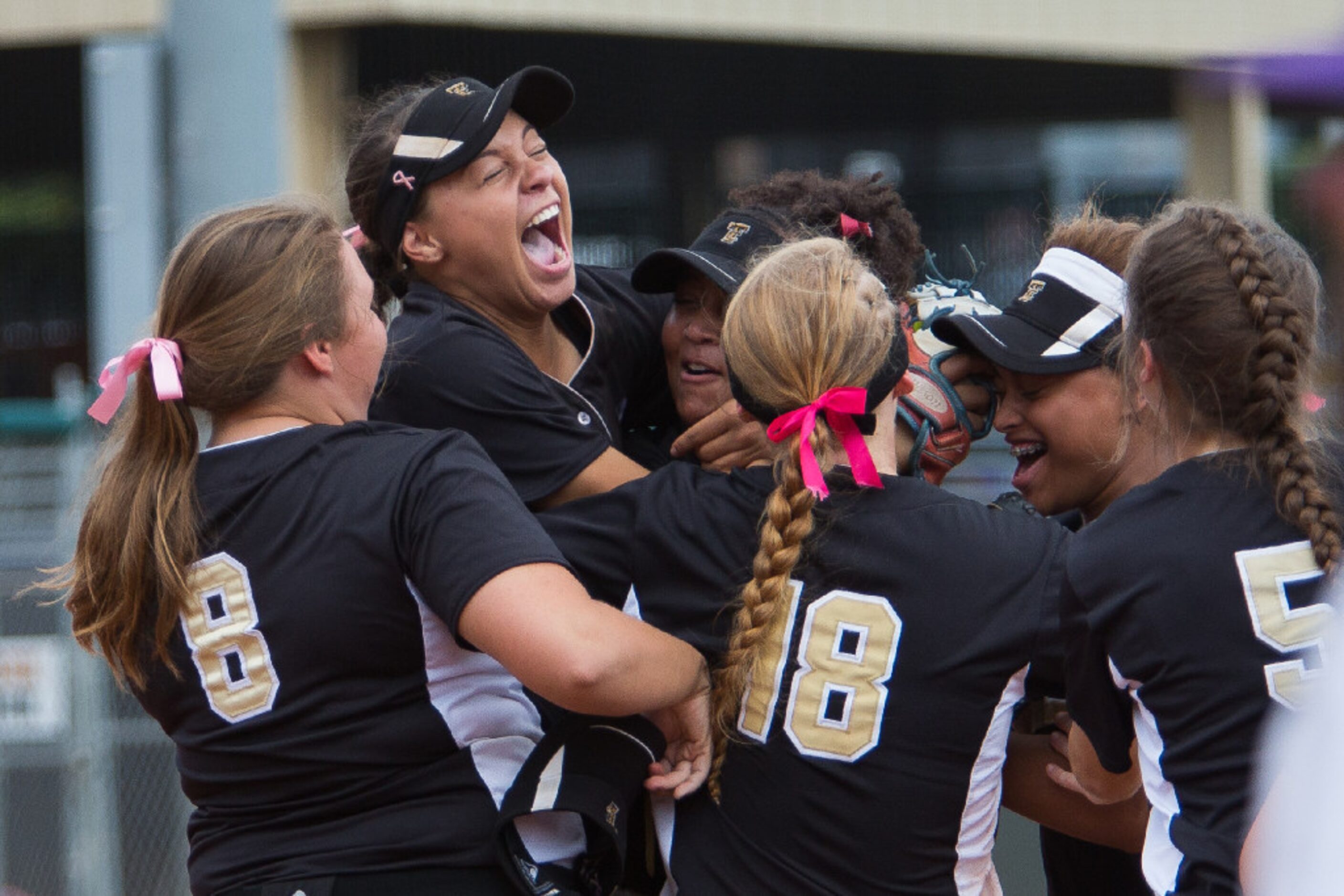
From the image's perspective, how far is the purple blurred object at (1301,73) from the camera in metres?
0.74

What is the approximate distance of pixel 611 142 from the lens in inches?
609

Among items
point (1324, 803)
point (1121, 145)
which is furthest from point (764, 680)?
point (1121, 145)

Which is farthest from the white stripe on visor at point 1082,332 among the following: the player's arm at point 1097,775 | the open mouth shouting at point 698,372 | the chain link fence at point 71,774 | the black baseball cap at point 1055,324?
the chain link fence at point 71,774

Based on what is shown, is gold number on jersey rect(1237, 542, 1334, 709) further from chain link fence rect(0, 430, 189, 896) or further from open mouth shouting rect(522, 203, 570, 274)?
chain link fence rect(0, 430, 189, 896)

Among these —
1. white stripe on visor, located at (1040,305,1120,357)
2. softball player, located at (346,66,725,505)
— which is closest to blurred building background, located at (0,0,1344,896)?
softball player, located at (346,66,725,505)

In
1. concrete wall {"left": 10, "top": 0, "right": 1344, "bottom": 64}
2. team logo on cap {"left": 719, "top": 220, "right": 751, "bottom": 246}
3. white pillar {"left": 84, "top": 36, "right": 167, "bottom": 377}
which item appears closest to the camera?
team logo on cap {"left": 719, "top": 220, "right": 751, "bottom": 246}

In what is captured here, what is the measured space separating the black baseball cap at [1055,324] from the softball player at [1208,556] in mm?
524

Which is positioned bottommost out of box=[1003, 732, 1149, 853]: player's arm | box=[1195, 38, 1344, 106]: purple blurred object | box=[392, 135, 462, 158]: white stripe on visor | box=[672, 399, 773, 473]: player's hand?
box=[1003, 732, 1149, 853]: player's arm

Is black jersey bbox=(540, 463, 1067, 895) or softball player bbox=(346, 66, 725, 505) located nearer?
black jersey bbox=(540, 463, 1067, 895)

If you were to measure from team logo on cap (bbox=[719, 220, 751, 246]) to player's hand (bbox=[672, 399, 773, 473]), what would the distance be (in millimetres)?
347

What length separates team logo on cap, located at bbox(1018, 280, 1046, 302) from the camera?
2.96 meters

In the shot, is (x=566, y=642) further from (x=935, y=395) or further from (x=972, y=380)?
(x=972, y=380)

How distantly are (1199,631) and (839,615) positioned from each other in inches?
20.5

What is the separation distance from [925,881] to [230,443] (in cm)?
126
